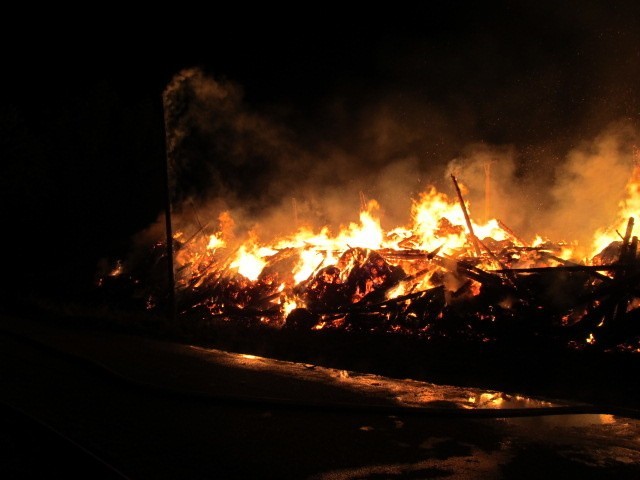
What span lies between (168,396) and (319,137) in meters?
22.6

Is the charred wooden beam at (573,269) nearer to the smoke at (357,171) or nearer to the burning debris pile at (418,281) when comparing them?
the burning debris pile at (418,281)

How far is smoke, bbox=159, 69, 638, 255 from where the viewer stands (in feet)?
61.0

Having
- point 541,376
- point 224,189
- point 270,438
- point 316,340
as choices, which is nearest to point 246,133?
point 224,189

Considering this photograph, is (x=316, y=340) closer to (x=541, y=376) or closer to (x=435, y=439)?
(x=541, y=376)

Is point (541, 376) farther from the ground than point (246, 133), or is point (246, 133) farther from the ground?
point (246, 133)

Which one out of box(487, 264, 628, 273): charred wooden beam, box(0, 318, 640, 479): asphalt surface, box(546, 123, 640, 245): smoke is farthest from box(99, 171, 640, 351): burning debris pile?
box(0, 318, 640, 479): asphalt surface

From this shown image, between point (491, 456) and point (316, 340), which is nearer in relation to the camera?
point (491, 456)

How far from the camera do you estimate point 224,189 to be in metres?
26.1

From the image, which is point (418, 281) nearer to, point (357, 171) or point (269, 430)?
point (269, 430)

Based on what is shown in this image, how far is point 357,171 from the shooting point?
26.9m

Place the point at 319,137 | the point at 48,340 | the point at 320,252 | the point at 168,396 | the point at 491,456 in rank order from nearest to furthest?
1. the point at 491,456
2. the point at 168,396
3. the point at 48,340
4. the point at 320,252
5. the point at 319,137

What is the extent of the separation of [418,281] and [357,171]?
14.3 m

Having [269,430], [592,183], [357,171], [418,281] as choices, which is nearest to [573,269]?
[418,281]

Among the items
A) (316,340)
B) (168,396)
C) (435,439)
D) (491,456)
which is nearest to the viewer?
(491,456)
